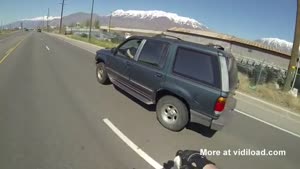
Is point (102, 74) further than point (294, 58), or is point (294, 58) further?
point (294, 58)

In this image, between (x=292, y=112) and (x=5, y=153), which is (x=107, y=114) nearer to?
(x=5, y=153)

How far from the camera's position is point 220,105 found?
217 inches

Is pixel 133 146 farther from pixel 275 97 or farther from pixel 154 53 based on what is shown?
pixel 275 97

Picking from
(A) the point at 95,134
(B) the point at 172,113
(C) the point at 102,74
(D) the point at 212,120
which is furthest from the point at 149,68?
(C) the point at 102,74

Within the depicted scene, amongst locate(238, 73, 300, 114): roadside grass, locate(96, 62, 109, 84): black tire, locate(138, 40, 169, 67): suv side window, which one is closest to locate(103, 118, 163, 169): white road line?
locate(138, 40, 169, 67): suv side window

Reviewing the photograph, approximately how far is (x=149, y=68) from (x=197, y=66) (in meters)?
1.41

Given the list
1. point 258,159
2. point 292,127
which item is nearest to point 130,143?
point 258,159

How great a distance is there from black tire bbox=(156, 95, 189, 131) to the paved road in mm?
168

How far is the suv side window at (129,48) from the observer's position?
25.2 ft

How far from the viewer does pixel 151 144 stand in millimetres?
5367

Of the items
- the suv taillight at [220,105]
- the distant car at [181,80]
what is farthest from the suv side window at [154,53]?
the suv taillight at [220,105]

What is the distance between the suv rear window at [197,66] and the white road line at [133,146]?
186cm

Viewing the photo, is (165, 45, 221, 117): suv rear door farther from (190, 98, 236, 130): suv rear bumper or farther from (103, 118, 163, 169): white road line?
(103, 118, 163, 169): white road line

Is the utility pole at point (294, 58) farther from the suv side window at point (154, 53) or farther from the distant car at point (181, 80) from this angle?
the suv side window at point (154, 53)
